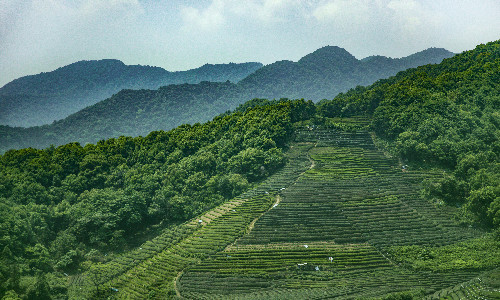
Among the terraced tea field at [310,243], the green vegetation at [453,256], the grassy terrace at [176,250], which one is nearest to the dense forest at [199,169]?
the green vegetation at [453,256]

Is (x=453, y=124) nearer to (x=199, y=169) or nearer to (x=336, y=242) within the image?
(x=336, y=242)

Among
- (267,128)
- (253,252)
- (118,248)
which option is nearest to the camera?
(253,252)

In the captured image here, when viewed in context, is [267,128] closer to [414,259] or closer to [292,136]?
[292,136]

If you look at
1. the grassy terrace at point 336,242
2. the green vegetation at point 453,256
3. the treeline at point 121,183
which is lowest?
the green vegetation at point 453,256

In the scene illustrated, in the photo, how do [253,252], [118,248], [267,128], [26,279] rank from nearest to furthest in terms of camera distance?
[26,279]
[253,252]
[118,248]
[267,128]

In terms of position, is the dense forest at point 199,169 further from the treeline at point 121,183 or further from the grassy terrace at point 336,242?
the grassy terrace at point 336,242

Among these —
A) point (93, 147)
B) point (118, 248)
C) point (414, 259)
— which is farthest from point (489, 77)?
point (93, 147)

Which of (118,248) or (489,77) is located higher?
(489,77)
